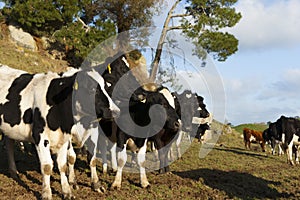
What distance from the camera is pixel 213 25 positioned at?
84.4 feet

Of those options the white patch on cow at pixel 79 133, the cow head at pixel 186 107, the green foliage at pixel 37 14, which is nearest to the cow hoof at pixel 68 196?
the white patch on cow at pixel 79 133

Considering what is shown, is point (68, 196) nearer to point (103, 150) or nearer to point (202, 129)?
point (103, 150)

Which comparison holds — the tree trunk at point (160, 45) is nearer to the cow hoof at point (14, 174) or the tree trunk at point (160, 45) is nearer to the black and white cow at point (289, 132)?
the black and white cow at point (289, 132)

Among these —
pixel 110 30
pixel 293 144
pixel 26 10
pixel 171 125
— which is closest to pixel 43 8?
pixel 26 10

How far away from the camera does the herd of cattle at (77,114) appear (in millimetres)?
8035

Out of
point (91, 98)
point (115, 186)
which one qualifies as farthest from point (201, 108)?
point (91, 98)

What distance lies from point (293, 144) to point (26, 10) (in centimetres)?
2093

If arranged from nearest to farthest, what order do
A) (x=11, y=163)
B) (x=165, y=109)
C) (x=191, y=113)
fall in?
(x=11, y=163) → (x=165, y=109) → (x=191, y=113)

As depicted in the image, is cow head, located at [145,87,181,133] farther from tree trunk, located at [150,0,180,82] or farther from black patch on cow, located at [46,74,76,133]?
tree trunk, located at [150,0,180,82]

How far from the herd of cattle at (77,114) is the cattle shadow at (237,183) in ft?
5.65

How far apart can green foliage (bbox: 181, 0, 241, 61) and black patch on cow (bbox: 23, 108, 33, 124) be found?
17086 mm

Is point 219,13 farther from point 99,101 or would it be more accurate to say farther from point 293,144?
point 99,101

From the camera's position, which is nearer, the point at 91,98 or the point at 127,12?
the point at 91,98

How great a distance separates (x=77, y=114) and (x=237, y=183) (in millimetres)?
5239
